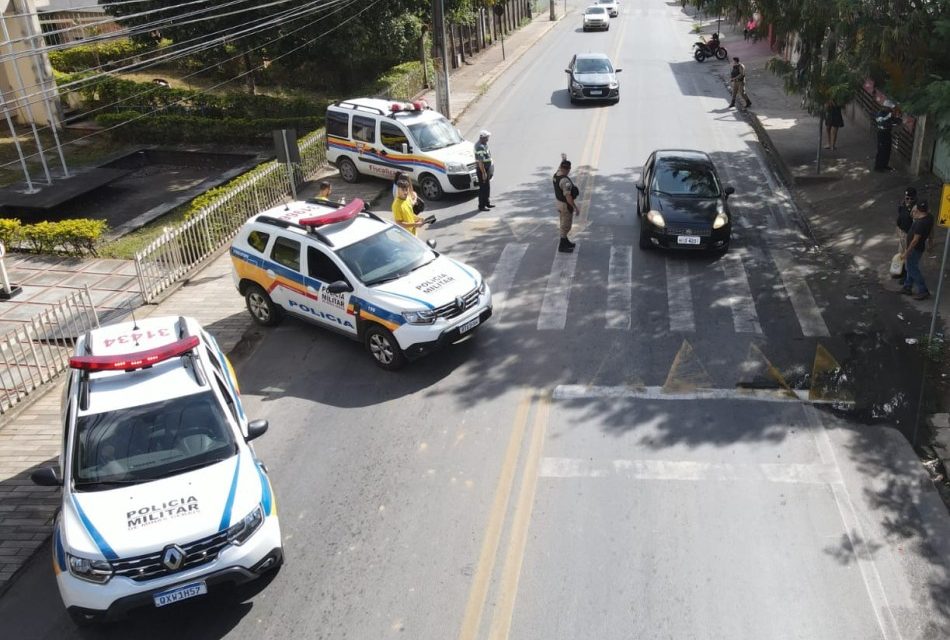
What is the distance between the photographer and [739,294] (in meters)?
12.9

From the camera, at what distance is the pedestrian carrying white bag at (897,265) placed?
12695mm

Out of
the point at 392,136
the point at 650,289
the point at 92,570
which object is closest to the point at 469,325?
the point at 650,289

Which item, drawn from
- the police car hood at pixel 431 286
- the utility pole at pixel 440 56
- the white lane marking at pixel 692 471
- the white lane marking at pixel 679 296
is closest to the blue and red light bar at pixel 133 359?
the police car hood at pixel 431 286

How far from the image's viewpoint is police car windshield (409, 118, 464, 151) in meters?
19.0

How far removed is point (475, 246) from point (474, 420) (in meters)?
6.41

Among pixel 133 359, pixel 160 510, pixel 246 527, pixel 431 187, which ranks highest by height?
pixel 133 359

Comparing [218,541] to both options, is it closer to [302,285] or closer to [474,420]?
[474,420]

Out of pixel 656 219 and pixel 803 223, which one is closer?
pixel 656 219

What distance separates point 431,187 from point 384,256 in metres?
7.74

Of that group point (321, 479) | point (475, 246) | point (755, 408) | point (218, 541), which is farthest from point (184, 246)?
point (755, 408)

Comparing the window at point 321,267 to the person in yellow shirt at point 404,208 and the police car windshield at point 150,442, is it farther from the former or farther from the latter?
the police car windshield at point 150,442

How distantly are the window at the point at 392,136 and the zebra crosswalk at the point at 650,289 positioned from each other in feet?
17.0

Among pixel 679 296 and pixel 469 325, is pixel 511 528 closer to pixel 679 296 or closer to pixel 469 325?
pixel 469 325

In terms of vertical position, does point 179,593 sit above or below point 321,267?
below
